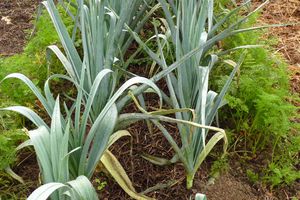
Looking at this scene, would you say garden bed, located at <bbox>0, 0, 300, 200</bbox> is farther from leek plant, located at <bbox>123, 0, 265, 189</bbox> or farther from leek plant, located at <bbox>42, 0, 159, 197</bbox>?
leek plant, located at <bbox>42, 0, 159, 197</bbox>

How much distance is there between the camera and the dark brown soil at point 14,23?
9.48 ft

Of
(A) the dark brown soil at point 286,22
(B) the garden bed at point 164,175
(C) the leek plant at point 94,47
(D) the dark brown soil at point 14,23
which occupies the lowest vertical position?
(B) the garden bed at point 164,175

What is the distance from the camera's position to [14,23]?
312 centimetres

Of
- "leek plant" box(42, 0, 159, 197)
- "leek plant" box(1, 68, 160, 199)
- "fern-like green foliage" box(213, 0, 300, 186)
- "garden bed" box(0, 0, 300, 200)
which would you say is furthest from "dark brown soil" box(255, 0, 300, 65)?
"leek plant" box(1, 68, 160, 199)

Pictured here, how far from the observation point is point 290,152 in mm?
2156

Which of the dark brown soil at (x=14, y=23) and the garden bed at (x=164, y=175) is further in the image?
the dark brown soil at (x=14, y=23)

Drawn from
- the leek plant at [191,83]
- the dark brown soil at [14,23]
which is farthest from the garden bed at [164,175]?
the dark brown soil at [14,23]

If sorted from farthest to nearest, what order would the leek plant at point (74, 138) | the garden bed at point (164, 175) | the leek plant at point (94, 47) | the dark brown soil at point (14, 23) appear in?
the dark brown soil at point (14, 23)
the garden bed at point (164, 175)
the leek plant at point (94, 47)
the leek plant at point (74, 138)

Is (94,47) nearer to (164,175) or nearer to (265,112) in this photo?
(164,175)

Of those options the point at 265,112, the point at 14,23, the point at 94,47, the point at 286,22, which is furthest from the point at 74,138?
the point at 286,22

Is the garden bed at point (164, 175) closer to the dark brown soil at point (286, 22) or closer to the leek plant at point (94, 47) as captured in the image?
the leek plant at point (94, 47)

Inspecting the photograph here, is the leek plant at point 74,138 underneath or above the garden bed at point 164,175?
above

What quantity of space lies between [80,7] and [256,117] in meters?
0.91

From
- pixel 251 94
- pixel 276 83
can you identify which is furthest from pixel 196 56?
pixel 276 83
